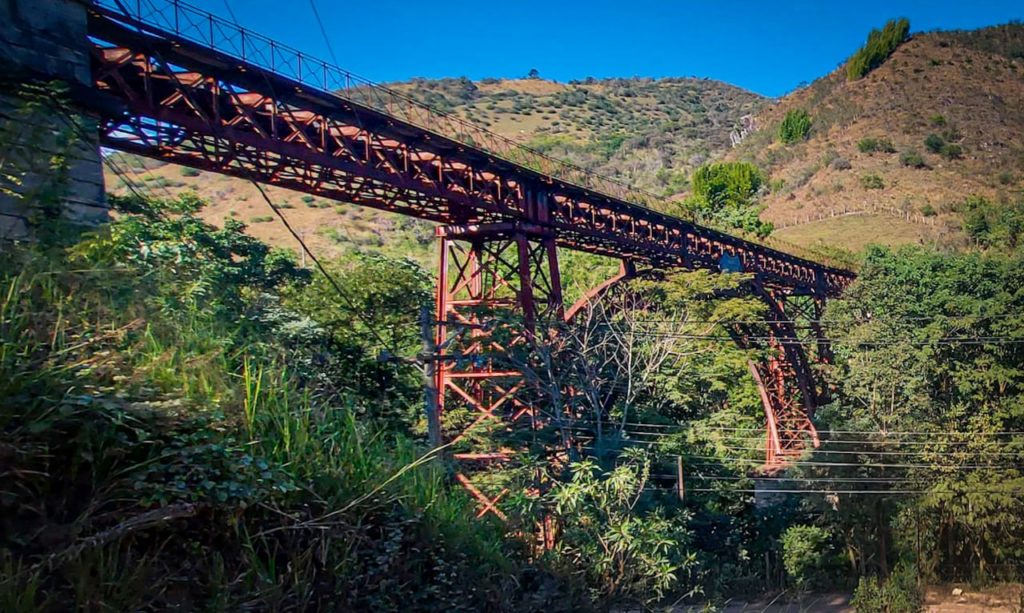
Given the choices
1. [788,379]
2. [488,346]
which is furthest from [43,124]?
[788,379]

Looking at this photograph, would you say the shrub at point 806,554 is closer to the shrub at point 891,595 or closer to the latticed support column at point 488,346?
the shrub at point 891,595

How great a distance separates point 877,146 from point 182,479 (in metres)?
60.2

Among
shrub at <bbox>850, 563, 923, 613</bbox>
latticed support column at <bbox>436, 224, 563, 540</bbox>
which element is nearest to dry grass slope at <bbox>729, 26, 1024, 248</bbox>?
shrub at <bbox>850, 563, 923, 613</bbox>

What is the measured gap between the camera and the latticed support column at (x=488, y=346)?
33.2 ft

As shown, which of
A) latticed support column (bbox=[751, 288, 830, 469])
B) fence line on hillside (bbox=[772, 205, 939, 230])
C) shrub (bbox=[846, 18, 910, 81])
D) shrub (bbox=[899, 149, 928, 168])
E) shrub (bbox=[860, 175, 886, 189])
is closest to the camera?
latticed support column (bbox=[751, 288, 830, 469])

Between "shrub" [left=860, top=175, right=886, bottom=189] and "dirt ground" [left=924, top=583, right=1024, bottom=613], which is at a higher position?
"shrub" [left=860, top=175, right=886, bottom=189]

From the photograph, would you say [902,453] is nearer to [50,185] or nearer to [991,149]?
[50,185]

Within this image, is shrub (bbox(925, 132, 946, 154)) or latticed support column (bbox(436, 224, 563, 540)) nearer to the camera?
latticed support column (bbox(436, 224, 563, 540))

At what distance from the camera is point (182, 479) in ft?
7.63

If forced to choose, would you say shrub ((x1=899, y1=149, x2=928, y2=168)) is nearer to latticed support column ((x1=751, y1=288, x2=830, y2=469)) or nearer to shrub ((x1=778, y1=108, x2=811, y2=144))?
shrub ((x1=778, y1=108, x2=811, y2=144))

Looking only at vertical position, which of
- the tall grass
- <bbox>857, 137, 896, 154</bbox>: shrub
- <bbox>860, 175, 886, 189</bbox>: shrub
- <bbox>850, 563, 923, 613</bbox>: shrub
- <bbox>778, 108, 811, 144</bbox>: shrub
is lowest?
<bbox>850, 563, 923, 613</bbox>: shrub

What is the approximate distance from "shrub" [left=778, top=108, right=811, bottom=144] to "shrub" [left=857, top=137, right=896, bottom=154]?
978 cm

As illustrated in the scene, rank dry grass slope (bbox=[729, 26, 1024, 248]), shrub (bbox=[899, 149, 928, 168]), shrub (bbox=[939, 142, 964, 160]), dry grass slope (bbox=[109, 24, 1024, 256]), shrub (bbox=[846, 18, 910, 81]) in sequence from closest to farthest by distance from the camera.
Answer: dry grass slope (bbox=[109, 24, 1024, 256]) → dry grass slope (bbox=[729, 26, 1024, 248]) → shrub (bbox=[939, 142, 964, 160]) → shrub (bbox=[899, 149, 928, 168]) → shrub (bbox=[846, 18, 910, 81])

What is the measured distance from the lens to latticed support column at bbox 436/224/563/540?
10117 mm
